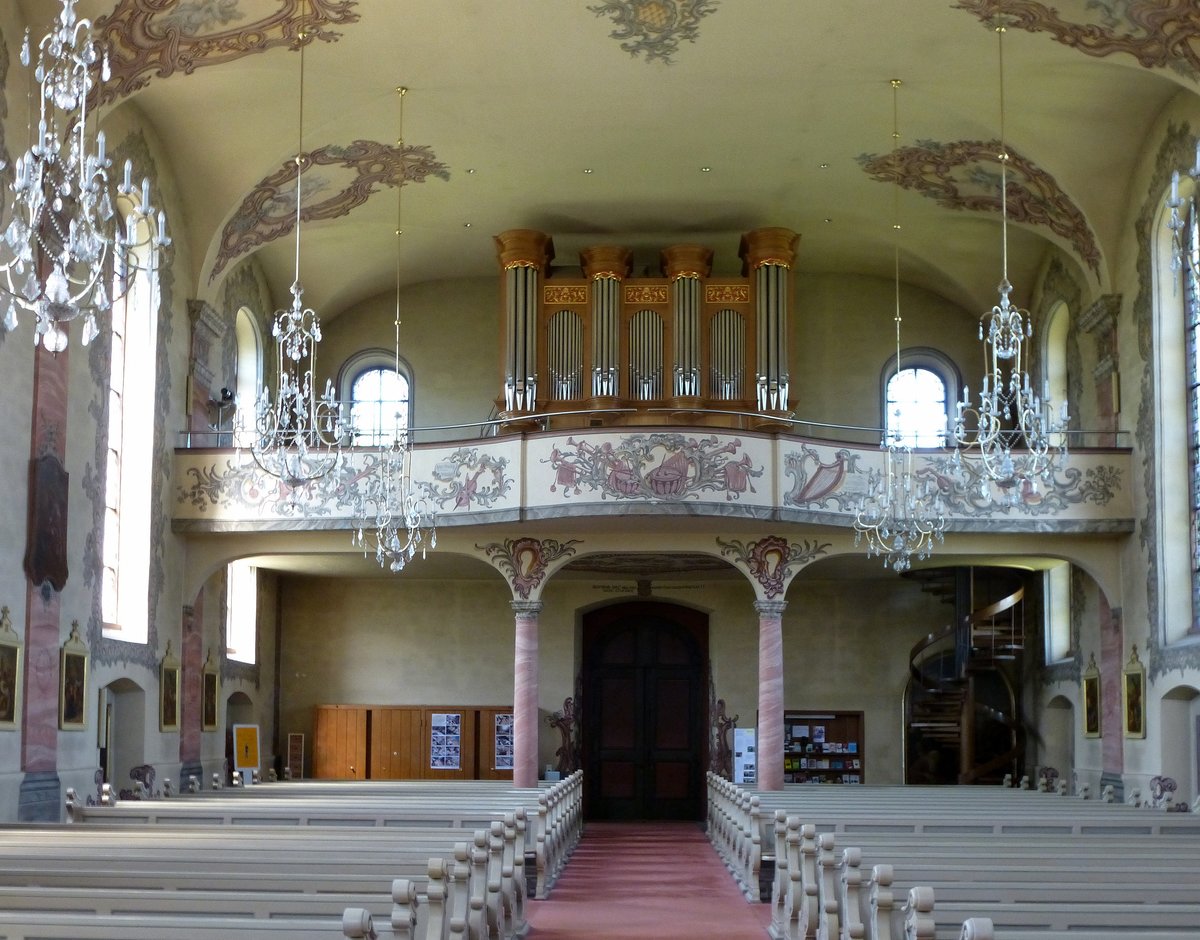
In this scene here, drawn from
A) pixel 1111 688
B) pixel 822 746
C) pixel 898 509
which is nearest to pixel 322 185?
pixel 898 509

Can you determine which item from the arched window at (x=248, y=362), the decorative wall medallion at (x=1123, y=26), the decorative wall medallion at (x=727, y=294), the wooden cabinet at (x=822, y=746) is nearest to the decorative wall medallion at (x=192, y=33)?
the decorative wall medallion at (x=1123, y=26)

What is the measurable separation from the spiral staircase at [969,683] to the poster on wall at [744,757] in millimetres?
2853

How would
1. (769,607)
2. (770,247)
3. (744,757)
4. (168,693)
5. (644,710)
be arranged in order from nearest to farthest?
(168,693), (769,607), (770,247), (744,757), (644,710)

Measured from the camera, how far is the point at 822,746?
26188 mm

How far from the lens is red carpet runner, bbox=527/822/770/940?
13406 mm

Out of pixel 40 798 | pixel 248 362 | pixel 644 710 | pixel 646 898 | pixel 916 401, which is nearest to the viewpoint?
pixel 646 898

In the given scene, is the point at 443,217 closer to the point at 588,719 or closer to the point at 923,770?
the point at 588,719

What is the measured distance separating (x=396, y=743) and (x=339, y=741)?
3.29 feet

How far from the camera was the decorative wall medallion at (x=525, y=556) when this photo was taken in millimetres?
21281

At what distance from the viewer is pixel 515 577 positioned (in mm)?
21312

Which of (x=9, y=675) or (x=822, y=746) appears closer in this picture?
(x=9, y=675)

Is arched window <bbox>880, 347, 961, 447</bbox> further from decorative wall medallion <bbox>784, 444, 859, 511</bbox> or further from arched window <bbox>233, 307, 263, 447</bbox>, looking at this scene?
arched window <bbox>233, 307, 263, 447</bbox>

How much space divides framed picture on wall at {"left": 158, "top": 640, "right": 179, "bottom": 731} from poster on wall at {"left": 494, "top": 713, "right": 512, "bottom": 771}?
702cm

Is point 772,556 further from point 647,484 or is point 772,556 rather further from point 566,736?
point 566,736
